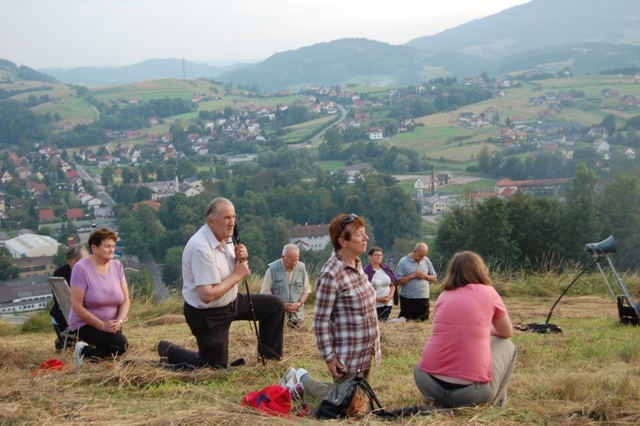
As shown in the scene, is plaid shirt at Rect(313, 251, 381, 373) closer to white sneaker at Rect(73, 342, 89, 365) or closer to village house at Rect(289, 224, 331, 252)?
white sneaker at Rect(73, 342, 89, 365)

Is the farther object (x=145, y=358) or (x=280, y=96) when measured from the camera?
(x=280, y=96)

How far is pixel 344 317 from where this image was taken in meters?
4.85

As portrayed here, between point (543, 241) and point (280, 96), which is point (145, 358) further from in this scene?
point (280, 96)

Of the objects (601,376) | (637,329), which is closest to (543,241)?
(637,329)

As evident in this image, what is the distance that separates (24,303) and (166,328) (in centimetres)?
1401

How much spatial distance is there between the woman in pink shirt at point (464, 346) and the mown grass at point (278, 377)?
141mm

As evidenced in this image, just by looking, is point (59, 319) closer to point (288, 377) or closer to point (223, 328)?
point (223, 328)

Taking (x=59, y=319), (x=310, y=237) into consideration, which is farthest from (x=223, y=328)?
(x=310, y=237)

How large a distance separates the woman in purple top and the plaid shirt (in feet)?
8.15

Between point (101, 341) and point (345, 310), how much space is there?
2.73 metres

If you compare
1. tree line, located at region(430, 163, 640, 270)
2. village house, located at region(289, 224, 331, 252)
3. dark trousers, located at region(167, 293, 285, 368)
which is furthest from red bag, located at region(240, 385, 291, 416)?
village house, located at region(289, 224, 331, 252)

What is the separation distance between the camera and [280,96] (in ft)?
395

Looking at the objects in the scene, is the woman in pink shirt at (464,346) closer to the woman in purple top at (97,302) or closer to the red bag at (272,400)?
the red bag at (272,400)

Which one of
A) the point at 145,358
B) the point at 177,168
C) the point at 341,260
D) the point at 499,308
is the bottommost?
the point at 177,168
